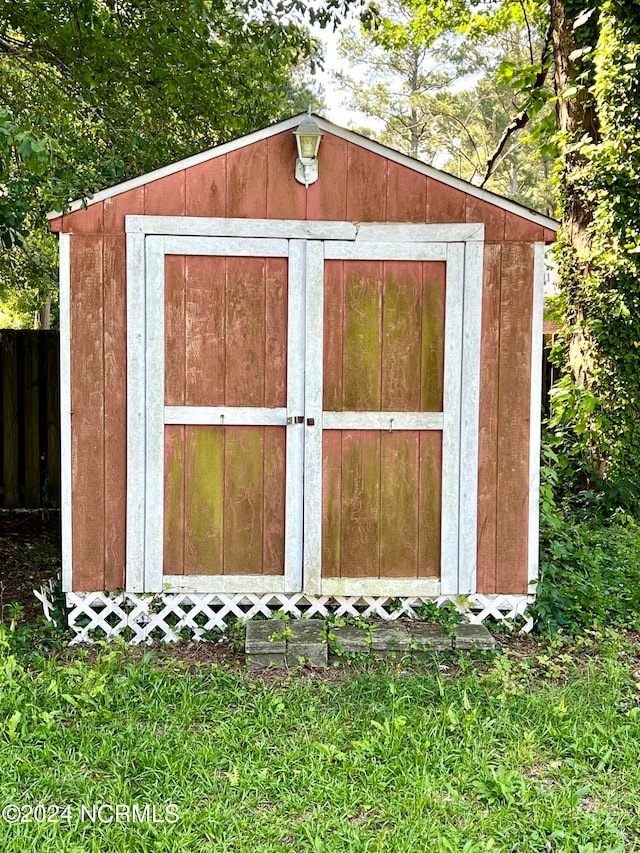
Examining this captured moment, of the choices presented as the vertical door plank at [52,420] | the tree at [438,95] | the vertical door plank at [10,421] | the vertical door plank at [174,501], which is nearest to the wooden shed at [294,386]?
the vertical door plank at [174,501]

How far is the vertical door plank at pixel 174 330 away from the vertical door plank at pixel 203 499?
0.81 feet

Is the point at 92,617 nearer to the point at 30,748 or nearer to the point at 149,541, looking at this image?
the point at 149,541

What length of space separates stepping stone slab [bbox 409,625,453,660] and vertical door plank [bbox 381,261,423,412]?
1284 millimetres

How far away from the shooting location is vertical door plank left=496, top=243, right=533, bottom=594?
14.8 feet

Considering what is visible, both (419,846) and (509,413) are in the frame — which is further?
(509,413)

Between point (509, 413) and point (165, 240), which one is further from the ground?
point (165, 240)

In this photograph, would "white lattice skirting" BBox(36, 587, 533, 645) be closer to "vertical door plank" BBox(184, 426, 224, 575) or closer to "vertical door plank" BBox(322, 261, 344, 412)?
"vertical door plank" BBox(184, 426, 224, 575)

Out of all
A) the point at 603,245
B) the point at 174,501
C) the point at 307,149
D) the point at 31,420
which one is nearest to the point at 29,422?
the point at 31,420

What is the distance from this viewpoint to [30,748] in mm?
3133

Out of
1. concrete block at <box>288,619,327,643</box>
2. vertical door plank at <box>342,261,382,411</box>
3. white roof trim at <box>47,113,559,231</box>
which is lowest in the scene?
concrete block at <box>288,619,327,643</box>

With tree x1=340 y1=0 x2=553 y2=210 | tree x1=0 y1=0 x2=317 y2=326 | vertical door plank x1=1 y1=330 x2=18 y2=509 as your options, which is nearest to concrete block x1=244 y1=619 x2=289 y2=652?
tree x1=0 y1=0 x2=317 y2=326

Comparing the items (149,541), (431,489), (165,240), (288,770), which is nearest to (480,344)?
(431,489)

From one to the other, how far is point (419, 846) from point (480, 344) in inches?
108

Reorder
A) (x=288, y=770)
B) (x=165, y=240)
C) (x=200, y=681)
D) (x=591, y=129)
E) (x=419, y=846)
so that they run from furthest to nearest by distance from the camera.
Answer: (x=591, y=129) → (x=165, y=240) → (x=200, y=681) → (x=288, y=770) → (x=419, y=846)
